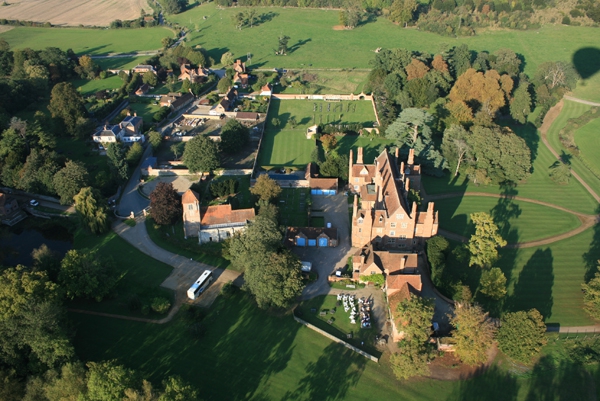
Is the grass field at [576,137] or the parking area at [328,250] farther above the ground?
the parking area at [328,250]

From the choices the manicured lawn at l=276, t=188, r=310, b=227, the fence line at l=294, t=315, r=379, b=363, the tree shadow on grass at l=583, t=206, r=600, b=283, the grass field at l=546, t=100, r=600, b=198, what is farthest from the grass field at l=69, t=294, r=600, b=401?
the grass field at l=546, t=100, r=600, b=198

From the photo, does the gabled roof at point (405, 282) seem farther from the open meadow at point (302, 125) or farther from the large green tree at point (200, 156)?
the large green tree at point (200, 156)

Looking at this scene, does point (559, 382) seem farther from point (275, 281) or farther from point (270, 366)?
point (275, 281)

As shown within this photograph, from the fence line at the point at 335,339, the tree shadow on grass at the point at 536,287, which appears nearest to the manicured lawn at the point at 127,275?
the fence line at the point at 335,339

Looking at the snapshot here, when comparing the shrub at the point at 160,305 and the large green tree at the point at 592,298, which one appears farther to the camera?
the shrub at the point at 160,305

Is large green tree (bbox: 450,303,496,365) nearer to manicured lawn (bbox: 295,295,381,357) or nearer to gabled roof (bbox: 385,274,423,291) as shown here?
gabled roof (bbox: 385,274,423,291)

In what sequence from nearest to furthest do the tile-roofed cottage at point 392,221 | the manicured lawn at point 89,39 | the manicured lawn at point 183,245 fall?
the tile-roofed cottage at point 392,221, the manicured lawn at point 183,245, the manicured lawn at point 89,39
